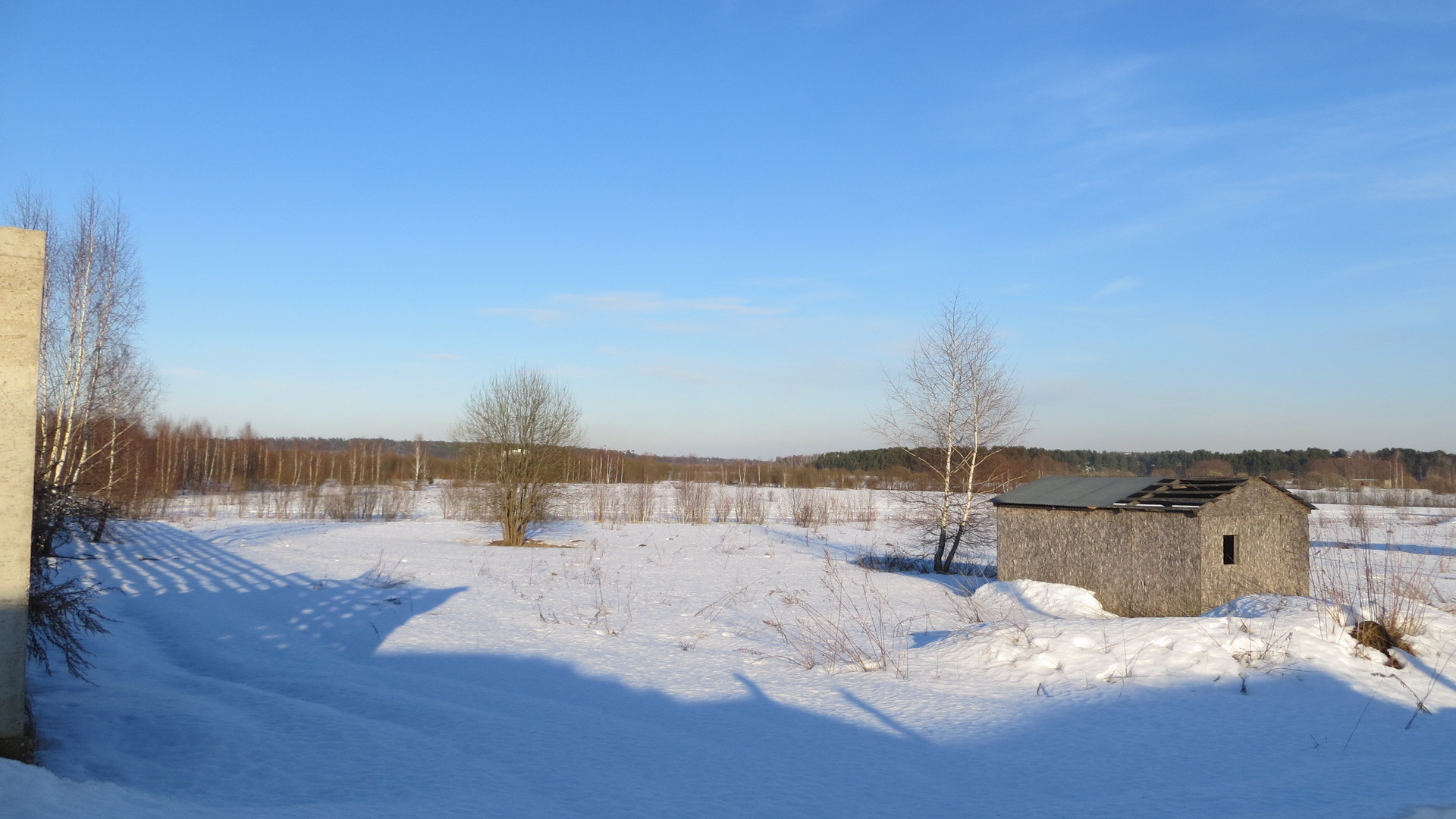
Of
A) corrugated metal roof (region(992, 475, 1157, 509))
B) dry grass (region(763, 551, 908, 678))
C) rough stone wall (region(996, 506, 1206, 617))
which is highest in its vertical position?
corrugated metal roof (region(992, 475, 1157, 509))

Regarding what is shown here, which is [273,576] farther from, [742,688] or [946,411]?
[946,411]

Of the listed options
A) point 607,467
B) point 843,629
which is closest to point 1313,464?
point 607,467

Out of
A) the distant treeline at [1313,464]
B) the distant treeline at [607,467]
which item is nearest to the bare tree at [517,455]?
the distant treeline at [607,467]

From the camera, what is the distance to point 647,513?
41.9 meters

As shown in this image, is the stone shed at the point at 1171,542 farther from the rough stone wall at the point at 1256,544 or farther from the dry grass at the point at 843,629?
the dry grass at the point at 843,629

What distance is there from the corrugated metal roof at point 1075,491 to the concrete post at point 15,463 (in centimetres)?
1490

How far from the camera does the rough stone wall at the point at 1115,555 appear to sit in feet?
45.1

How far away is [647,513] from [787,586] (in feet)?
85.0

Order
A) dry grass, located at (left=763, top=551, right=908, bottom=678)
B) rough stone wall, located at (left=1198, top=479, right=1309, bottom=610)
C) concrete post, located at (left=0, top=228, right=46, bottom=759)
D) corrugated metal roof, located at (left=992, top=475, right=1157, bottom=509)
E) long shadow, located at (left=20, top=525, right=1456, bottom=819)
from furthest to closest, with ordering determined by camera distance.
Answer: corrugated metal roof, located at (left=992, top=475, right=1157, bottom=509)
rough stone wall, located at (left=1198, top=479, right=1309, bottom=610)
dry grass, located at (left=763, top=551, right=908, bottom=678)
long shadow, located at (left=20, top=525, right=1456, bottom=819)
concrete post, located at (left=0, top=228, right=46, bottom=759)

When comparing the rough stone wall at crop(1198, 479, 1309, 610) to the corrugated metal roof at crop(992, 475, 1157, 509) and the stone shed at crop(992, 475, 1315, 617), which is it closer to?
the stone shed at crop(992, 475, 1315, 617)

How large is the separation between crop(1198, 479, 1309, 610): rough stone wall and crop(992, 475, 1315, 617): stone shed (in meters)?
0.02

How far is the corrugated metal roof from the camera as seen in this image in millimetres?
15297

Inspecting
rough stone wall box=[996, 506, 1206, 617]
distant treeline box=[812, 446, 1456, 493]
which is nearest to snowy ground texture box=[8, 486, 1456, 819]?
rough stone wall box=[996, 506, 1206, 617]

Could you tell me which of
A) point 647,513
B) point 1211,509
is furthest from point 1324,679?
point 647,513
